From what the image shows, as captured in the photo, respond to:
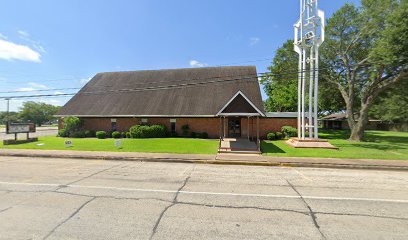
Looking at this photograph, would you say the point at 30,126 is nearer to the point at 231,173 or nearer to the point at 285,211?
the point at 231,173

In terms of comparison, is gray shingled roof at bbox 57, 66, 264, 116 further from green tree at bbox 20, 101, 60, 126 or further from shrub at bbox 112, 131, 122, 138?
green tree at bbox 20, 101, 60, 126

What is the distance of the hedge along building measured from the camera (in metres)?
23.8

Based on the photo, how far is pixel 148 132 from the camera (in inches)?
898

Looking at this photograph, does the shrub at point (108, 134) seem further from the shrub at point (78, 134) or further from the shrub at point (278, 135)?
the shrub at point (278, 135)

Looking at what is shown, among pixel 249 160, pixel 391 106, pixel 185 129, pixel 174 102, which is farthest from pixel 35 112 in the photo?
pixel 391 106

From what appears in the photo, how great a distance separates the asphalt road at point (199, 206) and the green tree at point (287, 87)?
24097 mm

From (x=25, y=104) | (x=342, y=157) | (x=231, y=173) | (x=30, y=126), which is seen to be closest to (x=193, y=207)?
(x=231, y=173)

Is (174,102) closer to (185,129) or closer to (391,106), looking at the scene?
(185,129)

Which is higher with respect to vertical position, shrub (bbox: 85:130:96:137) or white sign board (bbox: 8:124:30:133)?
white sign board (bbox: 8:124:30:133)

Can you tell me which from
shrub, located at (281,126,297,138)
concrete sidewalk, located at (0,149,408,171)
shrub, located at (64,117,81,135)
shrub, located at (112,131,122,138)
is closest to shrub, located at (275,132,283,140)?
shrub, located at (281,126,297,138)

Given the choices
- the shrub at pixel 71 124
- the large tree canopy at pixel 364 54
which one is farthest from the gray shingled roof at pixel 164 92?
the large tree canopy at pixel 364 54

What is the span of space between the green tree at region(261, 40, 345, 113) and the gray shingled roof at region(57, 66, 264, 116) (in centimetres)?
737

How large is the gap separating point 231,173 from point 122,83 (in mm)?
25979

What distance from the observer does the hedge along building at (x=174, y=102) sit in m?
23.8
